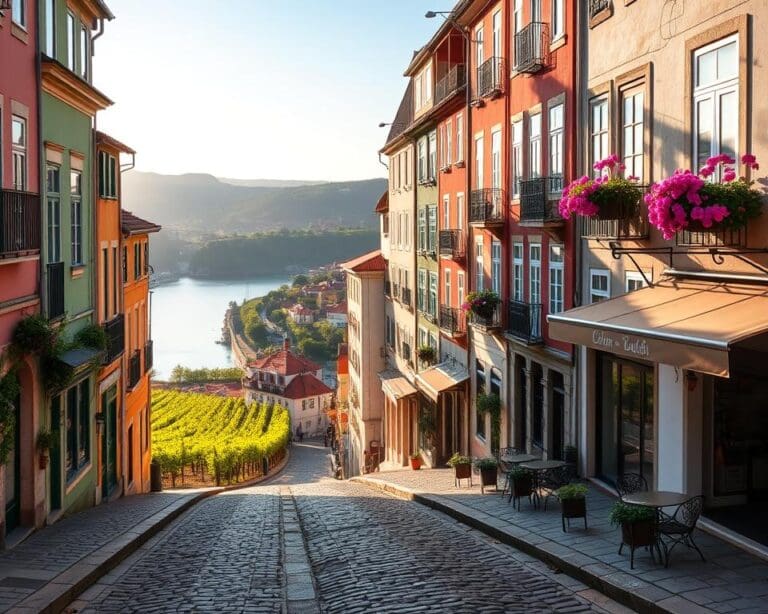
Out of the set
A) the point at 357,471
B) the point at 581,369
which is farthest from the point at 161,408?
the point at 581,369

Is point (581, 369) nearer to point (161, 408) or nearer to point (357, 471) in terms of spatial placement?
point (357, 471)

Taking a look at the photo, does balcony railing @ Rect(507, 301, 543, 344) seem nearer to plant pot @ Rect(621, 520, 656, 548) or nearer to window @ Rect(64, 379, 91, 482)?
plant pot @ Rect(621, 520, 656, 548)

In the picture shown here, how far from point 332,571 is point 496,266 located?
14111 mm

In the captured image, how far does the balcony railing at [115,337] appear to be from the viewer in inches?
854

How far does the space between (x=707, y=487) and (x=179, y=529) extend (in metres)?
9.48

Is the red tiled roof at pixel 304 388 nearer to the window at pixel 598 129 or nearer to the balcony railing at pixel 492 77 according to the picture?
the balcony railing at pixel 492 77

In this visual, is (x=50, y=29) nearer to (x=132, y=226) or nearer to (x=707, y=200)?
(x=132, y=226)

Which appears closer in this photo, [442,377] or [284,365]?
[442,377]

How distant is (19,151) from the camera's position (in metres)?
15.2

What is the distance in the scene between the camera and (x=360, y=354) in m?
50.4

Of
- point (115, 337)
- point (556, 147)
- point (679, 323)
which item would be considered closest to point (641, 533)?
point (679, 323)

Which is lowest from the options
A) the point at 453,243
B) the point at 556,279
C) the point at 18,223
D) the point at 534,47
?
the point at 556,279

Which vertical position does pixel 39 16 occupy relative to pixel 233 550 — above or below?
above

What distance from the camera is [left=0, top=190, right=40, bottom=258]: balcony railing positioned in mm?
13156
